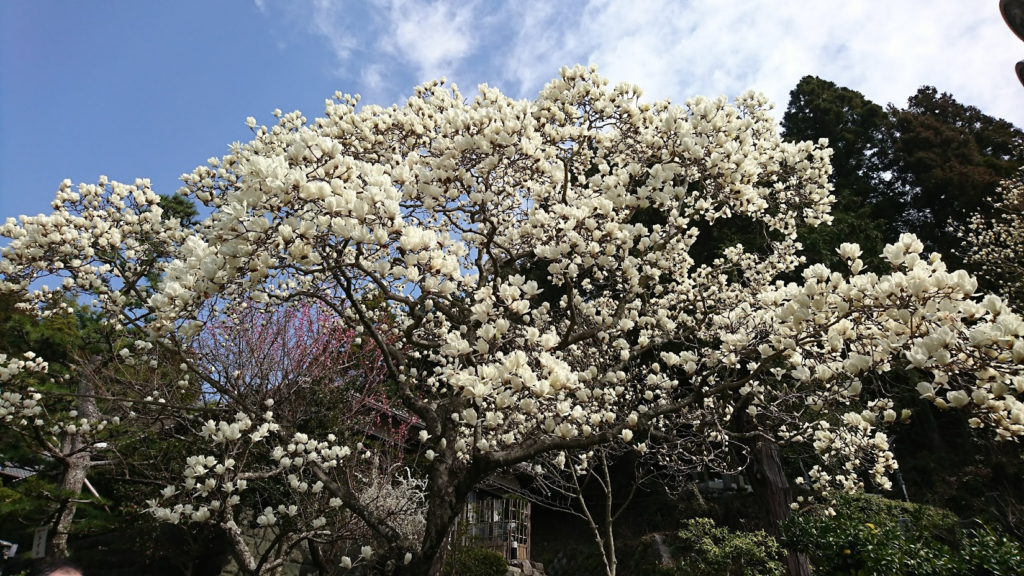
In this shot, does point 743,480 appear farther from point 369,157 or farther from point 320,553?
point 369,157

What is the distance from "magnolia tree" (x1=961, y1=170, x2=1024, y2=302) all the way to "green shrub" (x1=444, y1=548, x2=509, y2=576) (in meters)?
11.7

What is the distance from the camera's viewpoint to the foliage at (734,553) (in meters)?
8.22

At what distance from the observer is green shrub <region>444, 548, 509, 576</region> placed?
26.8ft

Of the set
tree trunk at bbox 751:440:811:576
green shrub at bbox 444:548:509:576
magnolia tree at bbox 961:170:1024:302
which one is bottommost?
green shrub at bbox 444:548:509:576

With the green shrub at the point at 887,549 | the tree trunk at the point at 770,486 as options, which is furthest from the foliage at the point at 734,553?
the green shrub at the point at 887,549

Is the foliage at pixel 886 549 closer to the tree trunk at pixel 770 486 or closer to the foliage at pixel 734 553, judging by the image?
the foliage at pixel 734 553

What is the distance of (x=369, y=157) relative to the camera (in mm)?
4082

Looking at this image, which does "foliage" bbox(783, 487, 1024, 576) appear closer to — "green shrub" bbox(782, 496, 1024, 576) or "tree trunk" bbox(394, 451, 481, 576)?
"green shrub" bbox(782, 496, 1024, 576)

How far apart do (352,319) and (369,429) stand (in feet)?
15.5

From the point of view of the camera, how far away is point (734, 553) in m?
8.45

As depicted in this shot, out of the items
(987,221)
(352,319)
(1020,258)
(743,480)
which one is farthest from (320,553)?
(987,221)

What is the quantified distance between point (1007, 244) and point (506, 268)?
14.6 meters

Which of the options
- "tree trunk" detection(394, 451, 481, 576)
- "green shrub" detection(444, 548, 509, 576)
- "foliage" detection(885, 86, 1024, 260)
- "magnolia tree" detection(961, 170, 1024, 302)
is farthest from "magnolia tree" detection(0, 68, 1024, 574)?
"foliage" detection(885, 86, 1024, 260)

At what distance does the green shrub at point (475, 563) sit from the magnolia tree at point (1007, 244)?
11655 mm
